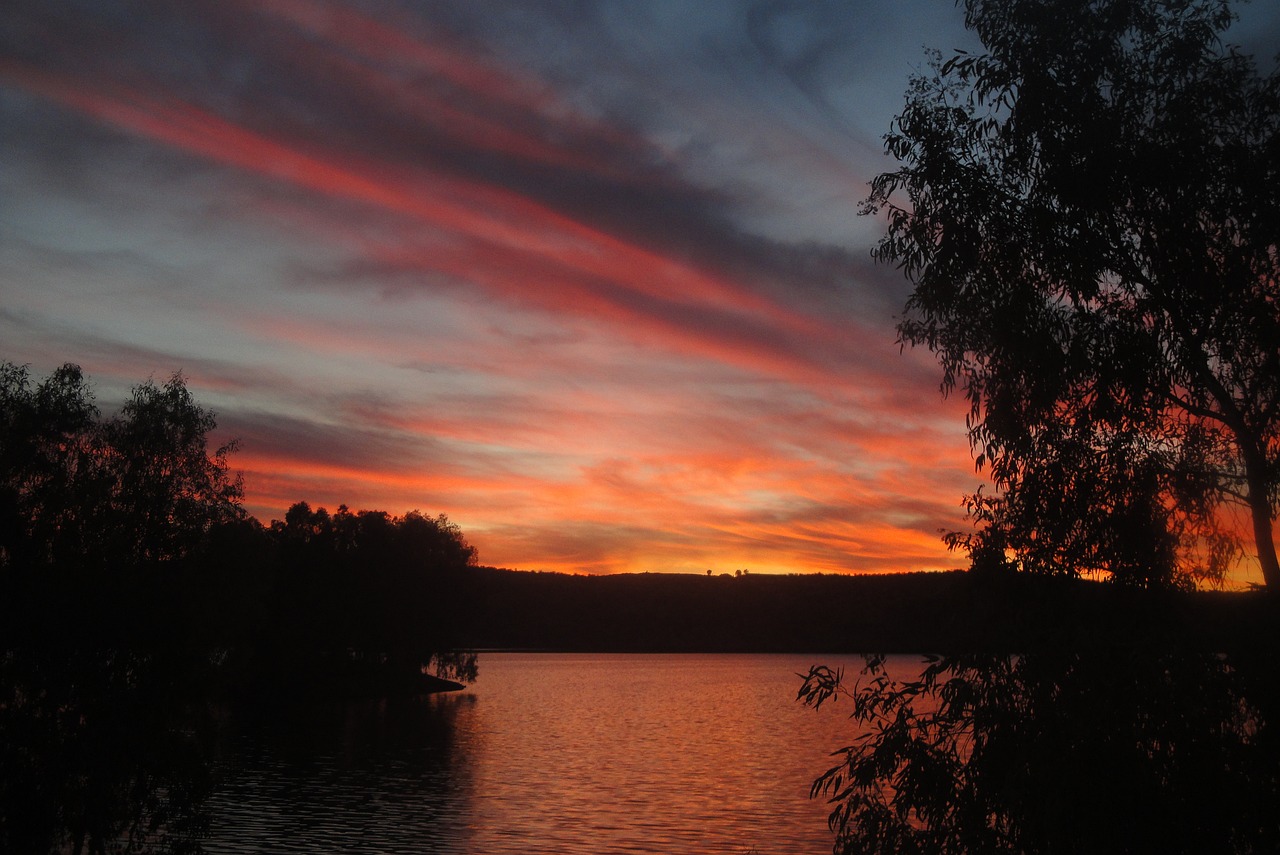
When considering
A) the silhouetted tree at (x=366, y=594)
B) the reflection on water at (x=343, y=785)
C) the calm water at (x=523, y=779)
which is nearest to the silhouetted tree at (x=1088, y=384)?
the calm water at (x=523, y=779)

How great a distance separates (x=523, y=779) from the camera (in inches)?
2229

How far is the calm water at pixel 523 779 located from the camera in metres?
40.4

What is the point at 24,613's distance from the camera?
1309 inches

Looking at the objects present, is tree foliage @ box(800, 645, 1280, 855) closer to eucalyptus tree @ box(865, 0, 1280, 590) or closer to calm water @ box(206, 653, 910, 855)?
eucalyptus tree @ box(865, 0, 1280, 590)

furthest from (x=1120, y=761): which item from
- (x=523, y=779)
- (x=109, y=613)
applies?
(x=523, y=779)

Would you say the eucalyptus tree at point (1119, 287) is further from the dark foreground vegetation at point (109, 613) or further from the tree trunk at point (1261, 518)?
the dark foreground vegetation at point (109, 613)

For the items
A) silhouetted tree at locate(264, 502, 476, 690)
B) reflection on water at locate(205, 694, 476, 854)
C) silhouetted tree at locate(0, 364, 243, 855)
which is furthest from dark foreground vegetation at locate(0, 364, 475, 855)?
silhouetted tree at locate(264, 502, 476, 690)

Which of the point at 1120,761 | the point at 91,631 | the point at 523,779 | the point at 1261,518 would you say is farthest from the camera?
the point at 523,779

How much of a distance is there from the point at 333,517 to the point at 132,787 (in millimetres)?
75989

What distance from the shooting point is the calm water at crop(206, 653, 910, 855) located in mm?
40406

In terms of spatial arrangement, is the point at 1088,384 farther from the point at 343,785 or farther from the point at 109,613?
the point at 343,785

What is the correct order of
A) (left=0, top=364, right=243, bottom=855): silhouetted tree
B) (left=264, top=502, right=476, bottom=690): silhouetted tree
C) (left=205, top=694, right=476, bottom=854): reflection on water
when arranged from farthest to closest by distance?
(left=264, top=502, right=476, bottom=690): silhouetted tree
(left=205, top=694, right=476, bottom=854): reflection on water
(left=0, top=364, right=243, bottom=855): silhouetted tree

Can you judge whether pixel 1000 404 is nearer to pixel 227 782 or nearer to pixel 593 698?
pixel 227 782

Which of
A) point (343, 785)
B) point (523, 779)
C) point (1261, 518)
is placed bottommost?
point (343, 785)
